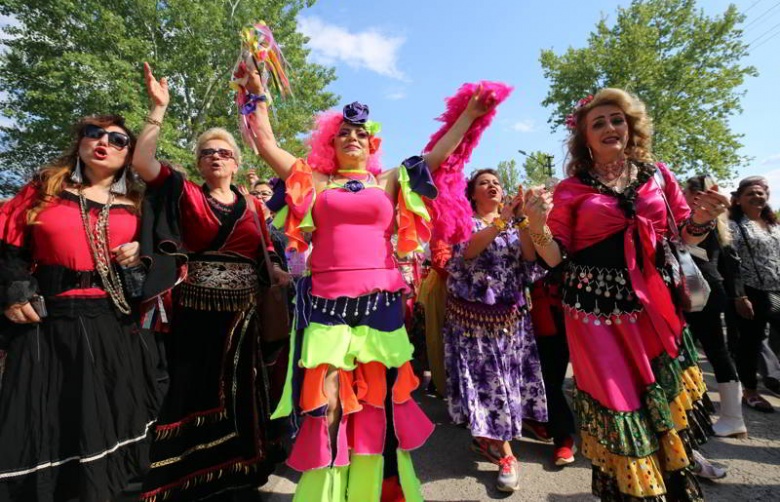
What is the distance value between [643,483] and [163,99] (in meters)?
3.22

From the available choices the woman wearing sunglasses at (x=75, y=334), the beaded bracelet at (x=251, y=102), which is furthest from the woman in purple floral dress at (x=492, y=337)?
the woman wearing sunglasses at (x=75, y=334)

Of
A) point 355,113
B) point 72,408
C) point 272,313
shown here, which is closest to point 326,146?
point 355,113

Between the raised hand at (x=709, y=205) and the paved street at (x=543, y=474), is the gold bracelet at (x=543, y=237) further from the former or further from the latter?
the paved street at (x=543, y=474)

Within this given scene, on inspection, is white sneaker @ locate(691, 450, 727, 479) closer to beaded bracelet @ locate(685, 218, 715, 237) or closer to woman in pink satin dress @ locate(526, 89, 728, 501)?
woman in pink satin dress @ locate(526, 89, 728, 501)

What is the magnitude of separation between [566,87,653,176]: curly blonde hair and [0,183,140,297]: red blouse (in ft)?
9.59

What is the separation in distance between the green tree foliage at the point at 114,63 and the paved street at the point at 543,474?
9.81m

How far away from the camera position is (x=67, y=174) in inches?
97.6

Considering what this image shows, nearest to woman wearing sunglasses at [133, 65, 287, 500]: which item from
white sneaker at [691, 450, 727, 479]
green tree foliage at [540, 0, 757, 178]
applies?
white sneaker at [691, 450, 727, 479]

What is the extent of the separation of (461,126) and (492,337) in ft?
5.53

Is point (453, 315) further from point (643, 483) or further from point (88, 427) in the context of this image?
point (88, 427)

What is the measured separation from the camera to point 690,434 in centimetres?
205

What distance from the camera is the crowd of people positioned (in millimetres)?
2041

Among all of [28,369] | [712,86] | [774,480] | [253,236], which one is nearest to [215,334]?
[253,236]

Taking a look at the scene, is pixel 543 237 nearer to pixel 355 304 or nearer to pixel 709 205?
pixel 709 205
